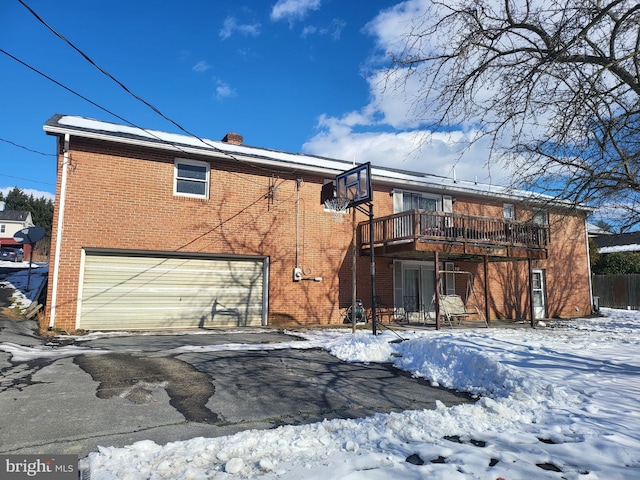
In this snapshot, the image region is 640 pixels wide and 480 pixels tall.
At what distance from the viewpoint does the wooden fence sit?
76.5 ft

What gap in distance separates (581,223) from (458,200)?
7.41 m

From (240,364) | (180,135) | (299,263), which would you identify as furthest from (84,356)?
(180,135)

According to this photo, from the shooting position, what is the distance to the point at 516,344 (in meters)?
8.55

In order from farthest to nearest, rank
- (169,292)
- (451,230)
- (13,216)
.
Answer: (13,216) → (451,230) → (169,292)

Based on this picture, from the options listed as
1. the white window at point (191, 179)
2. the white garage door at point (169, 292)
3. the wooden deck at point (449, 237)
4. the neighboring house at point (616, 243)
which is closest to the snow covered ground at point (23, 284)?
the white garage door at point (169, 292)

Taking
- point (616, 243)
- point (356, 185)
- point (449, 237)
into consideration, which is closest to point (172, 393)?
point (356, 185)

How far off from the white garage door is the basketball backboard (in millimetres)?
3432

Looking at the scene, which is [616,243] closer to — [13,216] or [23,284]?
[23,284]

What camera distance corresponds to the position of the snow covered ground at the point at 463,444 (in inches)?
125

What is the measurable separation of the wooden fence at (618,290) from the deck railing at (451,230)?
12137 millimetres

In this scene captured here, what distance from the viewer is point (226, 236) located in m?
12.4

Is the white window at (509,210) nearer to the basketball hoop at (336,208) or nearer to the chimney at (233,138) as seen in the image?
the basketball hoop at (336,208)

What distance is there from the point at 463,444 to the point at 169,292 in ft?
32.0

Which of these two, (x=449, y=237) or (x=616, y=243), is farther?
(x=616, y=243)
